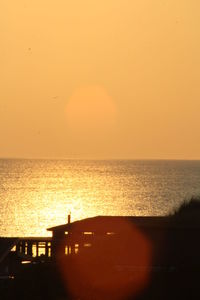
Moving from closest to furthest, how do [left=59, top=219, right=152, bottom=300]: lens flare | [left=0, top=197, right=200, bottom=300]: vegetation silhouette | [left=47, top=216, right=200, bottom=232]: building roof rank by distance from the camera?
1. [left=0, top=197, right=200, bottom=300]: vegetation silhouette
2. [left=59, top=219, right=152, bottom=300]: lens flare
3. [left=47, top=216, right=200, bottom=232]: building roof

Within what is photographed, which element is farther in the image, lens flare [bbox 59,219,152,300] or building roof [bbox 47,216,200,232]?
building roof [bbox 47,216,200,232]

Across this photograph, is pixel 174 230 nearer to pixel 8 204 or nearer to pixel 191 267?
pixel 191 267

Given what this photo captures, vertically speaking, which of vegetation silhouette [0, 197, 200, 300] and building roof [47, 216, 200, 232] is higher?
building roof [47, 216, 200, 232]

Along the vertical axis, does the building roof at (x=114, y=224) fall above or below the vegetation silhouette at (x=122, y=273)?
above

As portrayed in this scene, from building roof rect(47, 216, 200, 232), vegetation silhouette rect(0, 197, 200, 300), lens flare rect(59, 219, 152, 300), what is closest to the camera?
vegetation silhouette rect(0, 197, 200, 300)

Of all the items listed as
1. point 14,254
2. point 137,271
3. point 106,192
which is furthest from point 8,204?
point 137,271

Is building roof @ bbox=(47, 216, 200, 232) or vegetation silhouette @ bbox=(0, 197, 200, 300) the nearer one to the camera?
vegetation silhouette @ bbox=(0, 197, 200, 300)

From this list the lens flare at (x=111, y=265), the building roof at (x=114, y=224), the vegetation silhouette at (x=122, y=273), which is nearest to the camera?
the vegetation silhouette at (x=122, y=273)

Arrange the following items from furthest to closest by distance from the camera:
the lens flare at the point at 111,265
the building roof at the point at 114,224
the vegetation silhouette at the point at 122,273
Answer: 1. the building roof at the point at 114,224
2. the lens flare at the point at 111,265
3. the vegetation silhouette at the point at 122,273

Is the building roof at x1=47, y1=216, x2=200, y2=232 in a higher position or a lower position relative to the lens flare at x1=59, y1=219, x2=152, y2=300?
higher

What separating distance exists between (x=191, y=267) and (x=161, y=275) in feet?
4.77

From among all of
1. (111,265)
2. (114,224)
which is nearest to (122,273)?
(111,265)

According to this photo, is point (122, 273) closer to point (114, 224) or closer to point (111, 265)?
point (111, 265)

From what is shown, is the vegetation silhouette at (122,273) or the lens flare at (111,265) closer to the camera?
the vegetation silhouette at (122,273)
